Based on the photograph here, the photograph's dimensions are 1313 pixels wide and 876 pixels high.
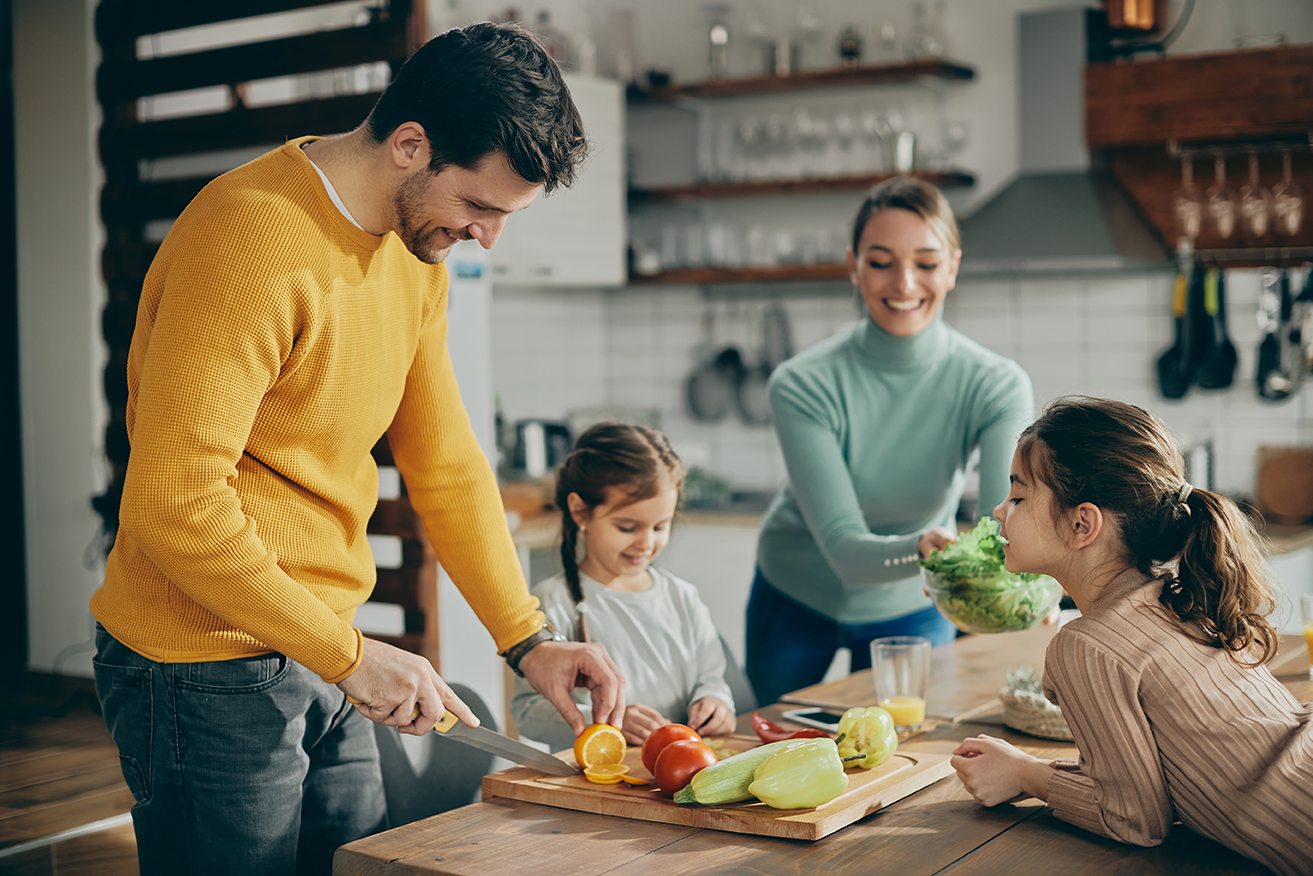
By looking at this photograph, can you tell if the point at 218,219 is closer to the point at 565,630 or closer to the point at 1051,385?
the point at 565,630

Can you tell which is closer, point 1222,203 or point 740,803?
point 740,803

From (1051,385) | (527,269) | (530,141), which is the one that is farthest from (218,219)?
(1051,385)

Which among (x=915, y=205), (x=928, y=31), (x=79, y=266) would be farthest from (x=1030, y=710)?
(x=79, y=266)

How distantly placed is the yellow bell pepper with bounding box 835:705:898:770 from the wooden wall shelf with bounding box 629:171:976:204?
9.78 ft

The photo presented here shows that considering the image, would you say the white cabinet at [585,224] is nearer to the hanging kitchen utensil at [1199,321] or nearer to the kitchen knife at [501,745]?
the hanging kitchen utensil at [1199,321]

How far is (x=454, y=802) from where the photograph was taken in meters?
1.84

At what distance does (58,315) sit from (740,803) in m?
3.32

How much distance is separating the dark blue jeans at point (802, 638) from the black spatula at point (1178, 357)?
192 cm

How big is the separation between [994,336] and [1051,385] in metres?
0.25

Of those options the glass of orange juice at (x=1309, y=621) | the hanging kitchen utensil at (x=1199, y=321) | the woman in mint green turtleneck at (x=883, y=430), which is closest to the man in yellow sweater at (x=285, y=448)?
the woman in mint green turtleneck at (x=883, y=430)

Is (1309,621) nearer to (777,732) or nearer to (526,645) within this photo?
(777,732)

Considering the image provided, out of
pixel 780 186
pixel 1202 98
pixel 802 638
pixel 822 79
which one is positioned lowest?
pixel 802 638

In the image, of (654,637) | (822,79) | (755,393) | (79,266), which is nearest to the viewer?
(654,637)

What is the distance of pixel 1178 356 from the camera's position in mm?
3926
